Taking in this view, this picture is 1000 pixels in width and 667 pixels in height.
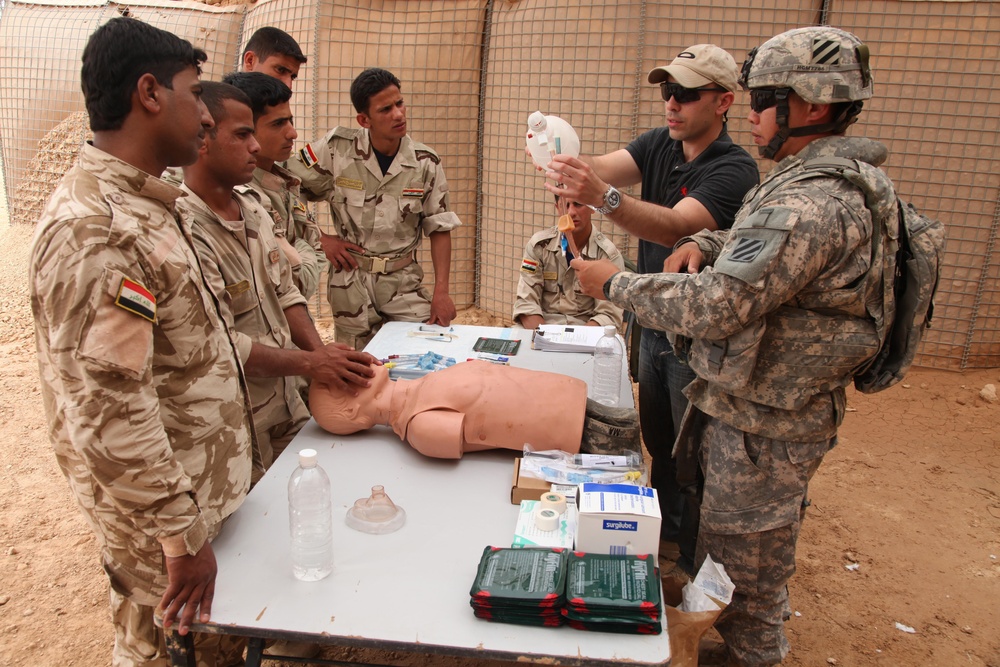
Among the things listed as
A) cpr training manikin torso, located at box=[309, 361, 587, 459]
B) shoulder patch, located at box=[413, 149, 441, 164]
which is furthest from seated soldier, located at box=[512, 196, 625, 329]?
cpr training manikin torso, located at box=[309, 361, 587, 459]

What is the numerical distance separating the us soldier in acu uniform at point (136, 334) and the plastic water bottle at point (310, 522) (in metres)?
0.19

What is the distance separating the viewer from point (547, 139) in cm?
264

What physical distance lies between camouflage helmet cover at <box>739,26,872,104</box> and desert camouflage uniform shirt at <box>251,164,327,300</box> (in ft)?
6.08

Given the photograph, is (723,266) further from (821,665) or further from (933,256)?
(821,665)

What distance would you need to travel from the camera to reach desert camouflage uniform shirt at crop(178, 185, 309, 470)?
207 cm

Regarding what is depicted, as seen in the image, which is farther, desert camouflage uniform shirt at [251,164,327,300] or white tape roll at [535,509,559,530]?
desert camouflage uniform shirt at [251,164,327,300]

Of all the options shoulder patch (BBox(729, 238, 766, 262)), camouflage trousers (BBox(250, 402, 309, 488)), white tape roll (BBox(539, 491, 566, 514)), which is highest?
shoulder patch (BBox(729, 238, 766, 262))

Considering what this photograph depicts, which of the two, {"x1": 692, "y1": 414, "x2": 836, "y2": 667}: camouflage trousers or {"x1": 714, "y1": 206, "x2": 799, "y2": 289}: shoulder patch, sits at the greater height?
{"x1": 714, "y1": 206, "x2": 799, "y2": 289}: shoulder patch

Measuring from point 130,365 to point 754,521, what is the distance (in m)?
1.70

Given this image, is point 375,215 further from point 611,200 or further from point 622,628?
point 622,628

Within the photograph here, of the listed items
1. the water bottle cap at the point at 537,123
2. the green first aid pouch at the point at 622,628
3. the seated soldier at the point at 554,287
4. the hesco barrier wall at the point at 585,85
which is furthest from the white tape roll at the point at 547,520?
the hesco barrier wall at the point at 585,85

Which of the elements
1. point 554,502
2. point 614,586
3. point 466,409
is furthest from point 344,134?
point 614,586

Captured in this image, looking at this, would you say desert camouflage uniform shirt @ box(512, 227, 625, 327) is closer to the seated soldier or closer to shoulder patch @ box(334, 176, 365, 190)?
the seated soldier

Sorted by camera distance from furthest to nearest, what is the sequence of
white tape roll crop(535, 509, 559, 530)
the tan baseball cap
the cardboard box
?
the tan baseball cap, the cardboard box, white tape roll crop(535, 509, 559, 530)
